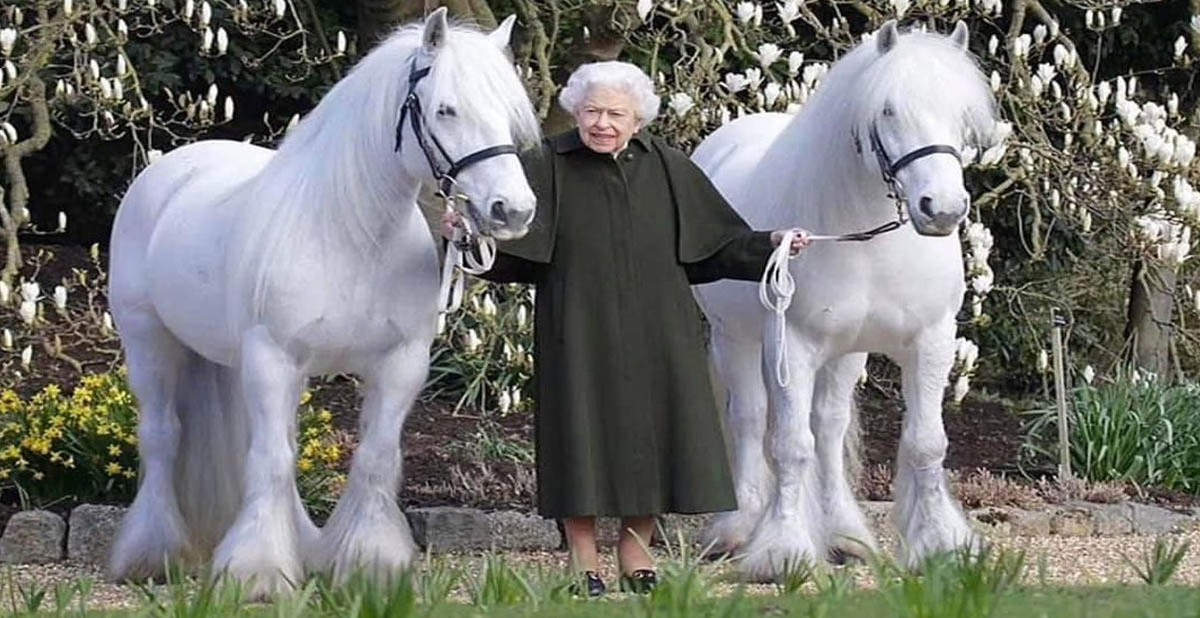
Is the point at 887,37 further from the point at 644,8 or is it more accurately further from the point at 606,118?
the point at 644,8

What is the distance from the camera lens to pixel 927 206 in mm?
5270

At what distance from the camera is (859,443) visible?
23.1 feet

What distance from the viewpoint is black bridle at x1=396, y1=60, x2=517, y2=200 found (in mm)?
5055

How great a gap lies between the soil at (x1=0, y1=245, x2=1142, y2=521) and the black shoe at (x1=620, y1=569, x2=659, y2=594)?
1844 mm

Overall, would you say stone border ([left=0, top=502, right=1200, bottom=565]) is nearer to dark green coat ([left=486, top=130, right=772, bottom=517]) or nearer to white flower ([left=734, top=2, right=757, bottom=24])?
dark green coat ([left=486, top=130, right=772, bottom=517])

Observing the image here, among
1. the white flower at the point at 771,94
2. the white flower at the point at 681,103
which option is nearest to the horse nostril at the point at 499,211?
the white flower at the point at 681,103

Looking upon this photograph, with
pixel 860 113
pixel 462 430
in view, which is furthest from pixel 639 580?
pixel 462 430

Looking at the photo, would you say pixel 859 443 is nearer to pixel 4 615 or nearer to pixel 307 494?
pixel 307 494

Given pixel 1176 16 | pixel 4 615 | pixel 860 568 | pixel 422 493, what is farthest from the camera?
pixel 1176 16

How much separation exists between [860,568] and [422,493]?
76.9 inches

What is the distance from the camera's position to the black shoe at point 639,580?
5293 mm

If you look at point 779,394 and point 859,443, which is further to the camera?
point 859,443

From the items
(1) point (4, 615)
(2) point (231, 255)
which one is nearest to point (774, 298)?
(2) point (231, 255)

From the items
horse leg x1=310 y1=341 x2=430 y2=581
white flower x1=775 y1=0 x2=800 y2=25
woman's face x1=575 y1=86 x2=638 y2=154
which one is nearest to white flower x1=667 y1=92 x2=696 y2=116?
white flower x1=775 y1=0 x2=800 y2=25
